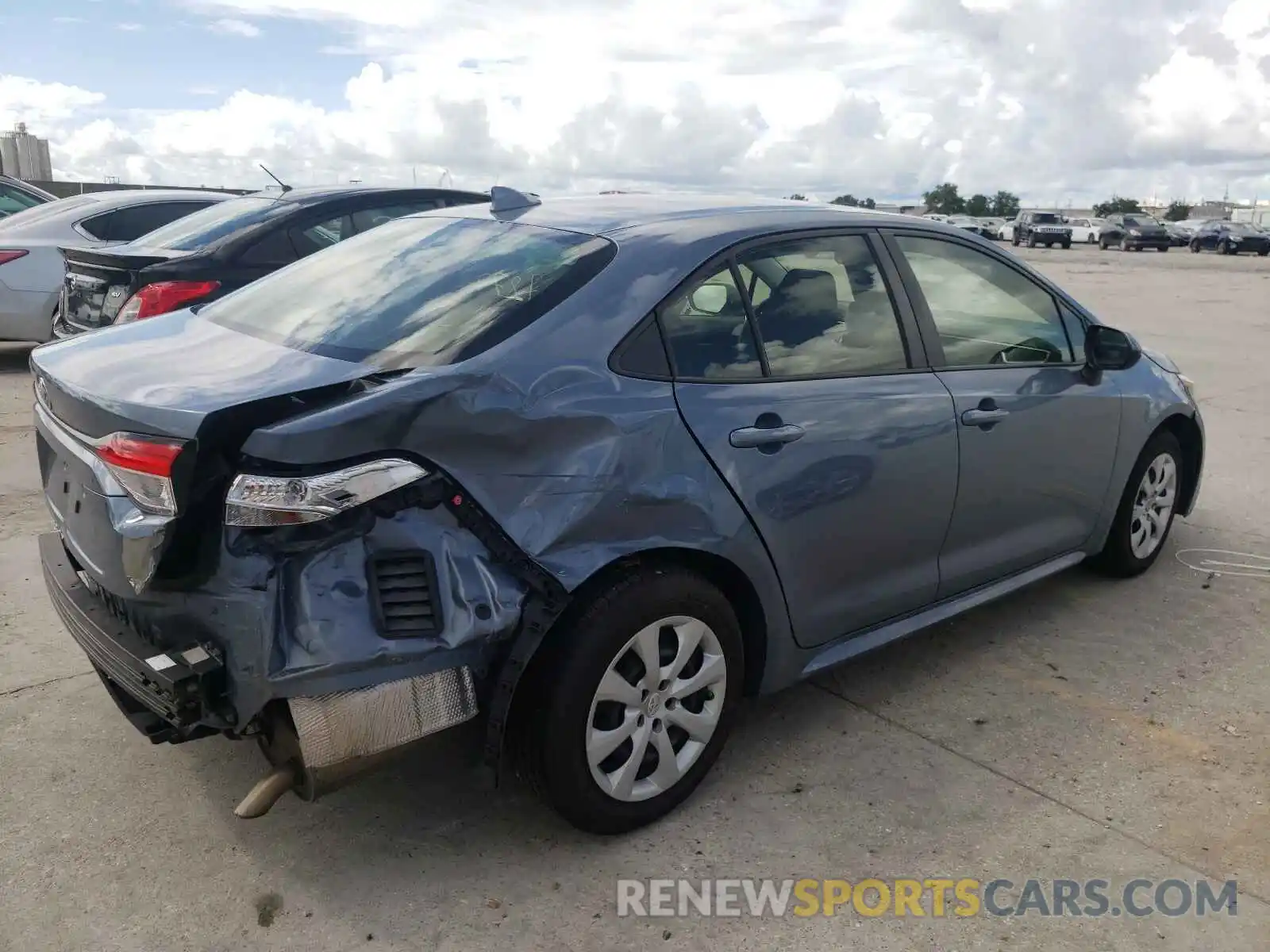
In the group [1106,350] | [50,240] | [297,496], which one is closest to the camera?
[297,496]

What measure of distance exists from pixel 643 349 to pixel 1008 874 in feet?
5.44

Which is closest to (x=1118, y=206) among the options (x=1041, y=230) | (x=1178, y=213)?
(x=1178, y=213)

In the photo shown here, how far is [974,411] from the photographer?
3.63 m

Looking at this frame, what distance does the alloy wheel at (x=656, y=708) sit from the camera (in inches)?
109

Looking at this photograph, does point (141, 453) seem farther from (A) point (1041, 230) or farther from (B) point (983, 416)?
(A) point (1041, 230)

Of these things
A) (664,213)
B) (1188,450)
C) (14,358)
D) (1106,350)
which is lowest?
(14,358)

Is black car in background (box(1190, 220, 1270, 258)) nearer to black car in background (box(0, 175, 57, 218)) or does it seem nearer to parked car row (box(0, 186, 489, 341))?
parked car row (box(0, 186, 489, 341))

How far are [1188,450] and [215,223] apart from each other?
19.6 feet

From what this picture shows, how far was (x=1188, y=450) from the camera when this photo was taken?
499cm

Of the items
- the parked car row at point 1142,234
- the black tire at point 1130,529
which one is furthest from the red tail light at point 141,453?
the parked car row at point 1142,234

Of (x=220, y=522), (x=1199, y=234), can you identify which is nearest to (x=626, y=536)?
(x=220, y=522)

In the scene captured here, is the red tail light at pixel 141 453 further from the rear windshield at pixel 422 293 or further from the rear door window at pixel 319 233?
the rear door window at pixel 319 233

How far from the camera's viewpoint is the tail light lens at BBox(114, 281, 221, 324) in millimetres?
6199

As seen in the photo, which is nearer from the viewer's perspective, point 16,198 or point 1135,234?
point 16,198
